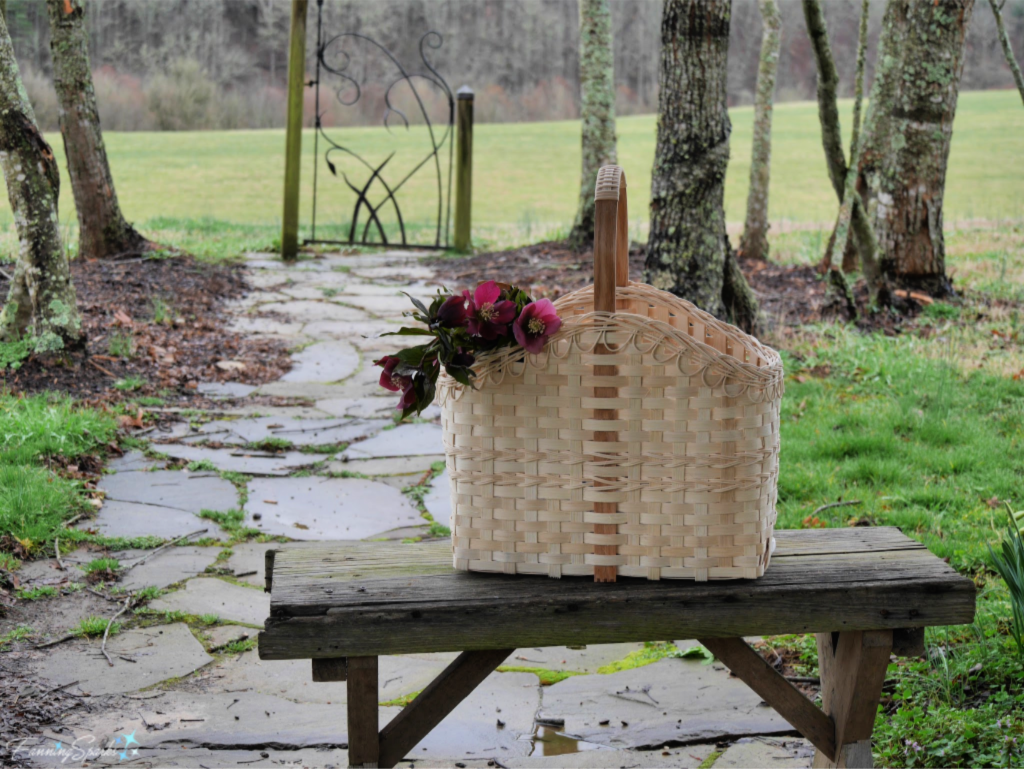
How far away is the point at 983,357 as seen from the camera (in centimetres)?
509

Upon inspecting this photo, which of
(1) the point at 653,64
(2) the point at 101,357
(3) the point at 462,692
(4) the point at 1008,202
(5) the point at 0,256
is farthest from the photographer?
(1) the point at 653,64

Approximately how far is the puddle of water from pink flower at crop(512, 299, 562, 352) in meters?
1.12

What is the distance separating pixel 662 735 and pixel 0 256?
23.8 ft

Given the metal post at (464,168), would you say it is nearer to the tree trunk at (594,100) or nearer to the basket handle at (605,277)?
the tree trunk at (594,100)

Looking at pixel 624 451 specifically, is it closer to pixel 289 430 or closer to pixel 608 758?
pixel 608 758

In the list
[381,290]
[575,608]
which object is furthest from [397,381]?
[381,290]

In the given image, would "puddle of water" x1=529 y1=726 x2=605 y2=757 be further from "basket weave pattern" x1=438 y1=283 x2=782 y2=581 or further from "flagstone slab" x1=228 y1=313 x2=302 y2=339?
"flagstone slab" x1=228 y1=313 x2=302 y2=339

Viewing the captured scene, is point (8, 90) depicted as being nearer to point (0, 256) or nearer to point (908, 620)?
point (0, 256)

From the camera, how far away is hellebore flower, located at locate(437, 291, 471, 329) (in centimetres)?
153

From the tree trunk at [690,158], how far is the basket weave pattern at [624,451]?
3.19 m

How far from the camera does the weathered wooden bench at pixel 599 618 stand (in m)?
1.59

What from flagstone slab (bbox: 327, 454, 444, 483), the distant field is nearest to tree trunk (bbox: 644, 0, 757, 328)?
flagstone slab (bbox: 327, 454, 444, 483)

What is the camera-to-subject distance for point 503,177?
18797 mm

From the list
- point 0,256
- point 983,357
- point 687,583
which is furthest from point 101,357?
point 983,357
